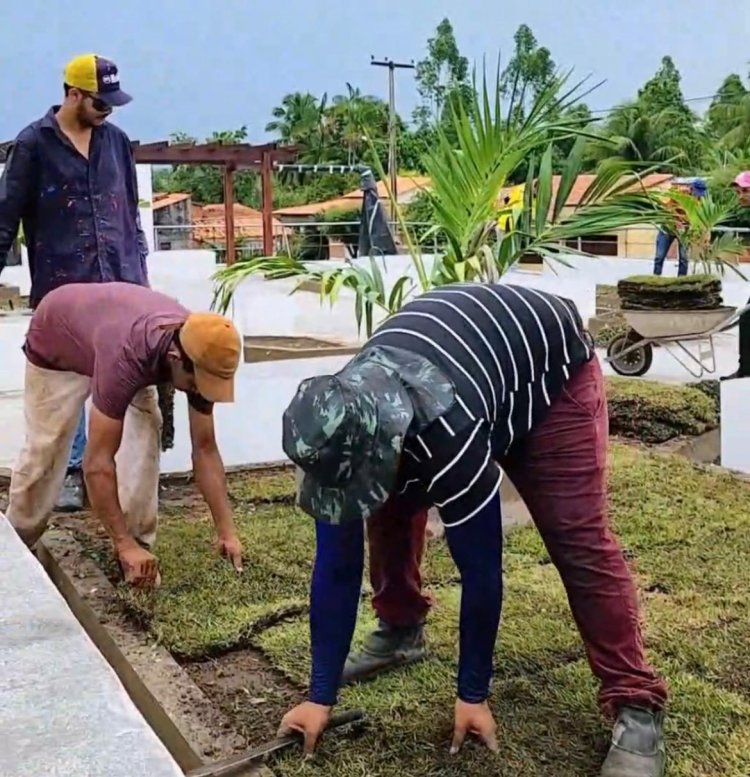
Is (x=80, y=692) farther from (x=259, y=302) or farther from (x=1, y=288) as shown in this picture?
(x=1, y=288)

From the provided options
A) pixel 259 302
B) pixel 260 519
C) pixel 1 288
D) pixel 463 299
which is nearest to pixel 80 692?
pixel 463 299

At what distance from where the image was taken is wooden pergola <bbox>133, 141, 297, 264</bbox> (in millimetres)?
17375

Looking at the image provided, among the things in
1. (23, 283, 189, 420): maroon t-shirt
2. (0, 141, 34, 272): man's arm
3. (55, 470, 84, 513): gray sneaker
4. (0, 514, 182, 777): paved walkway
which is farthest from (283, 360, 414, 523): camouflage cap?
(55, 470, 84, 513): gray sneaker

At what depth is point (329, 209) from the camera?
109 feet

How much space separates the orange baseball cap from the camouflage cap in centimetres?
98

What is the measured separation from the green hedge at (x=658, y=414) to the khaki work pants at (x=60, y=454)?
9.90ft

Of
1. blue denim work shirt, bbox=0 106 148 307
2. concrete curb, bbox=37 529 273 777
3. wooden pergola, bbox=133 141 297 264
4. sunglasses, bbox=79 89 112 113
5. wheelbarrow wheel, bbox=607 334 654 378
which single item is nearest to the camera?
concrete curb, bbox=37 529 273 777

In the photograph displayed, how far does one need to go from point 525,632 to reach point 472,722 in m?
0.87

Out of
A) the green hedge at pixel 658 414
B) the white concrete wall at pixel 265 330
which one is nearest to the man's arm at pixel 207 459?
the white concrete wall at pixel 265 330

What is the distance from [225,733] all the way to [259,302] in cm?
992

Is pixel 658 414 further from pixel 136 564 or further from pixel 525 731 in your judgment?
pixel 525 731

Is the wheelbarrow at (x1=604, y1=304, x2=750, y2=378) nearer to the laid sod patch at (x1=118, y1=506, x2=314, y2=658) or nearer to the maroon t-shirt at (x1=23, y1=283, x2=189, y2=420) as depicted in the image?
the laid sod patch at (x1=118, y1=506, x2=314, y2=658)

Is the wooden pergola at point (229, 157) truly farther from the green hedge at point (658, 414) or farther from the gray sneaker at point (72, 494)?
the gray sneaker at point (72, 494)

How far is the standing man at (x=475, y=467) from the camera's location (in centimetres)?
178
